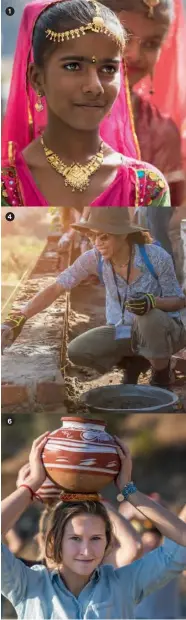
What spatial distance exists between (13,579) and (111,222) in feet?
2.15

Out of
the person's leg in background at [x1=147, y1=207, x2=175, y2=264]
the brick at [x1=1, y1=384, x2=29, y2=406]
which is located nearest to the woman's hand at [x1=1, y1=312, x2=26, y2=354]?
the brick at [x1=1, y1=384, x2=29, y2=406]

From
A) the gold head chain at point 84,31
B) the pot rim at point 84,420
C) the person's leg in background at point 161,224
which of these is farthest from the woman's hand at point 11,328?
the gold head chain at point 84,31

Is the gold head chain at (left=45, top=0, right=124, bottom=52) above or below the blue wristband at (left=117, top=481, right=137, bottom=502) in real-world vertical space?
above

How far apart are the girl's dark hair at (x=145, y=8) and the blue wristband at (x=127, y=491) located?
83 centimetres

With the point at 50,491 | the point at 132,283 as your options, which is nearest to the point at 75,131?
the point at 132,283

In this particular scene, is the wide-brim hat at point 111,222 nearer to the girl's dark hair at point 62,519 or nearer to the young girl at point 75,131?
the young girl at point 75,131

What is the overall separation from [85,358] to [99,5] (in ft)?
2.05

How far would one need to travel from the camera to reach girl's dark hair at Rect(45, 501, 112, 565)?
5.09 feet

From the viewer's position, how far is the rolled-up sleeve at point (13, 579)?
1546 millimetres

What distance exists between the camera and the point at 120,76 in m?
1.58

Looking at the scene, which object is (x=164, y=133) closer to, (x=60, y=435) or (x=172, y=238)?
(x=172, y=238)

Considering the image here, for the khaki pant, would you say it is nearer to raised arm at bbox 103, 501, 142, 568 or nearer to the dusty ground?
the dusty ground

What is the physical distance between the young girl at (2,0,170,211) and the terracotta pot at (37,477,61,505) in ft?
1.63

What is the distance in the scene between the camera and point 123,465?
5.16ft
